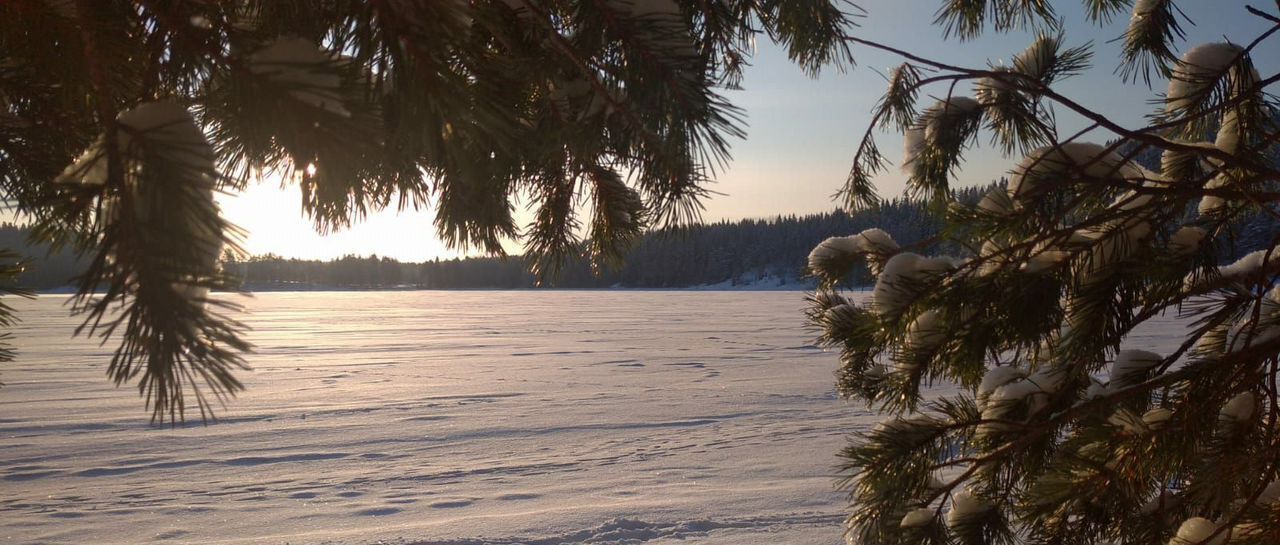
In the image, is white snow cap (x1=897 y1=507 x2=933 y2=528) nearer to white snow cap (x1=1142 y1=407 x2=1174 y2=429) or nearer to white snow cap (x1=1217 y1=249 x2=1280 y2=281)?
white snow cap (x1=1142 y1=407 x2=1174 y2=429)

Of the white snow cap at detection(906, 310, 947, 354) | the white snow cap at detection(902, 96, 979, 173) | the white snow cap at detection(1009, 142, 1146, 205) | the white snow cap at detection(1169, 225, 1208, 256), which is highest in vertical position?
the white snow cap at detection(902, 96, 979, 173)

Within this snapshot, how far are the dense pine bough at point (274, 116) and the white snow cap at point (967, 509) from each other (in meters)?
1.01

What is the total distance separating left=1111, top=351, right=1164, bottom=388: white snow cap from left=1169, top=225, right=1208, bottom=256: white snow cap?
0.28 metres

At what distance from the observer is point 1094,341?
1509 millimetres

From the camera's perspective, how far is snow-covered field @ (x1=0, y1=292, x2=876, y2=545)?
3.67 m

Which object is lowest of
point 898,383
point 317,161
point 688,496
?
point 688,496

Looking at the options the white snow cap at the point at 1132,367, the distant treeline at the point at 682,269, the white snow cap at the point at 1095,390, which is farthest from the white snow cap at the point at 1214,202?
the distant treeline at the point at 682,269

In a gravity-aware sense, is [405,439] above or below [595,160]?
below

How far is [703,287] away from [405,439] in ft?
146

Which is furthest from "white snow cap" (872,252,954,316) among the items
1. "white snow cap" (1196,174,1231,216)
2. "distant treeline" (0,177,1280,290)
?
"distant treeline" (0,177,1280,290)

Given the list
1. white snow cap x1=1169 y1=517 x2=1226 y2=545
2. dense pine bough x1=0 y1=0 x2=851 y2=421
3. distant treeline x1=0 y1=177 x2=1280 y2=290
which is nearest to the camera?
dense pine bough x1=0 y1=0 x2=851 y2=421

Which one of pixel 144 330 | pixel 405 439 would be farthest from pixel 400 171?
pixel 405 439

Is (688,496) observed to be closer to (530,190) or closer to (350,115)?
(530,190)

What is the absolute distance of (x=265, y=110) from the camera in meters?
0.86
